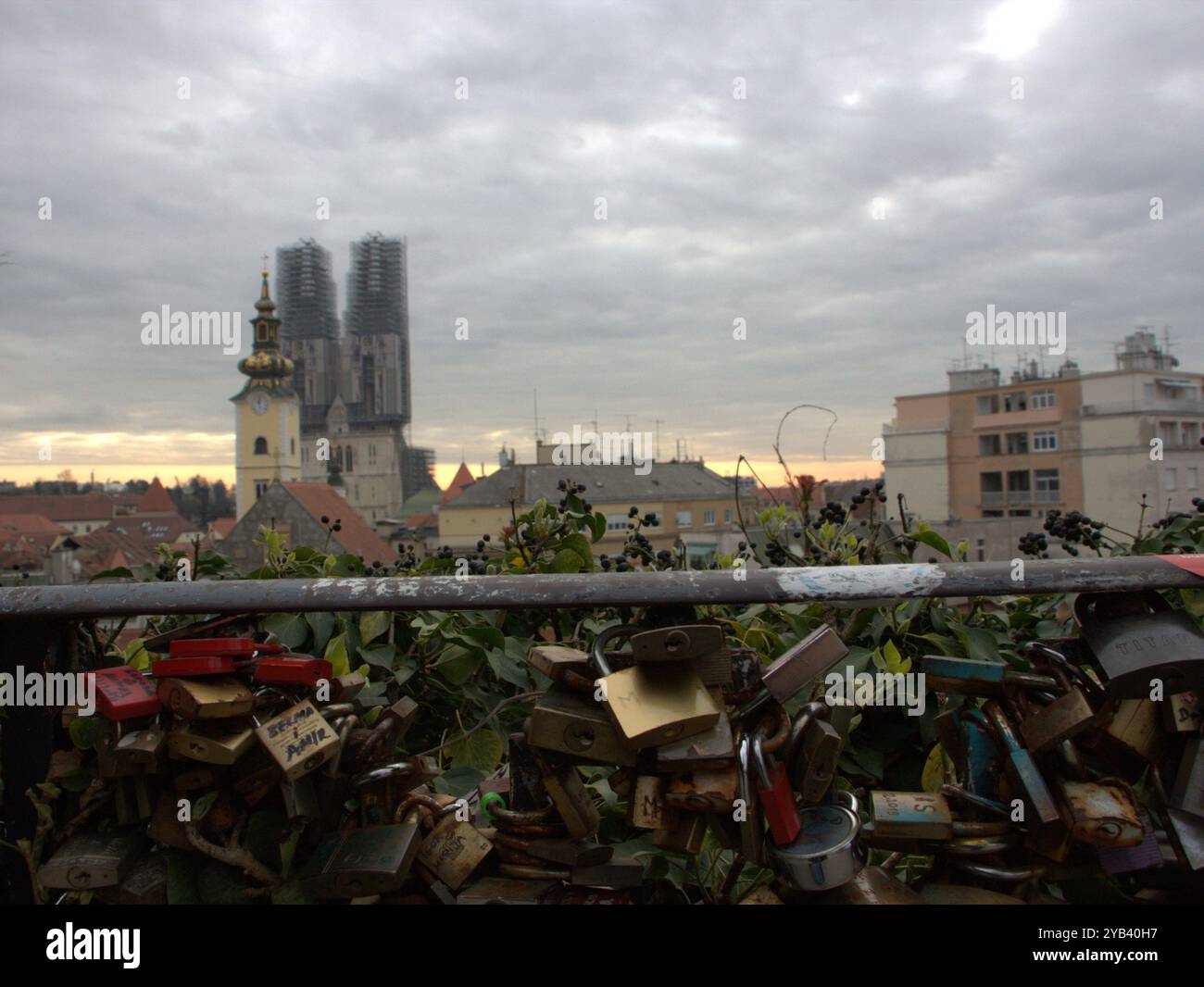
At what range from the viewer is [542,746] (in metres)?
1.72

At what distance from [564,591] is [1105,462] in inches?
2060

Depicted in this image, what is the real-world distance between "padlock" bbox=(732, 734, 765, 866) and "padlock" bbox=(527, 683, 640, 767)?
186 mm

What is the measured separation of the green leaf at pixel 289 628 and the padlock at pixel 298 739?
679 mm

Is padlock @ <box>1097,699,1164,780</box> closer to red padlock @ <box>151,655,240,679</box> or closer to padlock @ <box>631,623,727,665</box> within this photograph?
padlock @ <box>631,623,727,665</box>

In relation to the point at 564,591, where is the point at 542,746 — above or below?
below

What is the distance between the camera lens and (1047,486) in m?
51.4

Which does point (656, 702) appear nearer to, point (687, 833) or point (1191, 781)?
point (687, 833)

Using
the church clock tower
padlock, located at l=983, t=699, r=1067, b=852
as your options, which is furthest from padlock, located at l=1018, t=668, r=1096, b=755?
the church clock tower

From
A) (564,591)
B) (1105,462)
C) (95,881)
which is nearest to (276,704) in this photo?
(95,881)

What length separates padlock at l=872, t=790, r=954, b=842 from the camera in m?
1.77

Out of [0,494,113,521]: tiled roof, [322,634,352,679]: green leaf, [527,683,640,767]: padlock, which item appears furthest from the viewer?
[0,494,113,521]: tiled roof

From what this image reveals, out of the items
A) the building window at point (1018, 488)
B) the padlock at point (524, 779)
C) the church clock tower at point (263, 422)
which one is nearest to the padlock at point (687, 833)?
the padlock at point (524, 779)

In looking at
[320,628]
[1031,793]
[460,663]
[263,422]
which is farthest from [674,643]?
[263,422]
